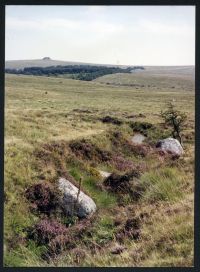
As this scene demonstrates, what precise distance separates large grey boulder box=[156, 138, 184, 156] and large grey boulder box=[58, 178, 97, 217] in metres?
7.65

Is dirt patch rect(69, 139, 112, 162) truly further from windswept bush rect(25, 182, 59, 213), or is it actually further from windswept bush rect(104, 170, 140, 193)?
windswept bush rect(25, 182, 59, 213)

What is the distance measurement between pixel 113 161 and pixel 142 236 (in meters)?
7.39

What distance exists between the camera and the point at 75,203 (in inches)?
418

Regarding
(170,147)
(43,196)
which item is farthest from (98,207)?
(170,147)

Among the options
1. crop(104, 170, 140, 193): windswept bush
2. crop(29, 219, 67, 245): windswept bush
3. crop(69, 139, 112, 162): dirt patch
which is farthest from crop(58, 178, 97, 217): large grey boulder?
crop(69, 139, 112, 162): dirt patch

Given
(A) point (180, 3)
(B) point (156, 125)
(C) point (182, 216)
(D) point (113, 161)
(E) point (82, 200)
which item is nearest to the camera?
(A) point (180, 3)

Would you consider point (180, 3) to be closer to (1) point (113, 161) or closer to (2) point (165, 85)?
(1) point (113, 161)

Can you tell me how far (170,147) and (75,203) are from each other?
8.66 m

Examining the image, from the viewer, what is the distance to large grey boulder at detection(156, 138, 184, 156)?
17913mm

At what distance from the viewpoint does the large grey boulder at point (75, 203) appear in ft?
34.6

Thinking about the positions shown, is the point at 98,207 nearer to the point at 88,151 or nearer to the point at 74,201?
the point at 74,201

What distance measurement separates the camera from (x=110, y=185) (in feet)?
40.4

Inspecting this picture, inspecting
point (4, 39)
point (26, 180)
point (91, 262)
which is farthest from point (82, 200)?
point (4, 39)

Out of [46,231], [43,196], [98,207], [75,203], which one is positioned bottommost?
[46,231]
